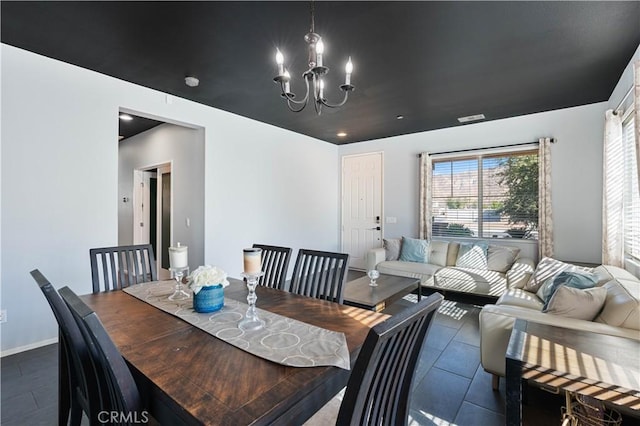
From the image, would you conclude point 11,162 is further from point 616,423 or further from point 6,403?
point 616,423

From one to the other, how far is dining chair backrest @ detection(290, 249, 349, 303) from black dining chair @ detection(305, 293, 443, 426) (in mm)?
873

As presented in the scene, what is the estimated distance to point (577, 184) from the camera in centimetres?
413

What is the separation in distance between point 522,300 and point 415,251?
219 cm

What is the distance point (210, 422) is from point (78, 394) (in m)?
1.12

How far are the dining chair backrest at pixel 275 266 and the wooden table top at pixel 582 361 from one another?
1496 millimetres

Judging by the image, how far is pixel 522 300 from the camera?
9.09 ft

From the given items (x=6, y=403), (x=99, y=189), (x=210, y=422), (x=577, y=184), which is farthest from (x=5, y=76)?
(x=577, y=184)

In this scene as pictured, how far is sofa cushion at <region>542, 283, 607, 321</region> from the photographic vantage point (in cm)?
205

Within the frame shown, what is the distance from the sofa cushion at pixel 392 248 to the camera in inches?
201

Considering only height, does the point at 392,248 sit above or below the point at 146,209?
below

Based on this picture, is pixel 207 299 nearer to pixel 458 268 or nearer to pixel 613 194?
pixel 458 268

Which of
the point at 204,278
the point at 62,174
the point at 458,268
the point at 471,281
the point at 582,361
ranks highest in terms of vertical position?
the point at 62,174

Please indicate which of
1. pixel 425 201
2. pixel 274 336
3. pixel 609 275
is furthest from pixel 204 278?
pixel 425 201

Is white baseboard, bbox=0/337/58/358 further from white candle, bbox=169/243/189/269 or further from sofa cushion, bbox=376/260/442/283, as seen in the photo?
sofa cushion, bbox=376/260/442/283
